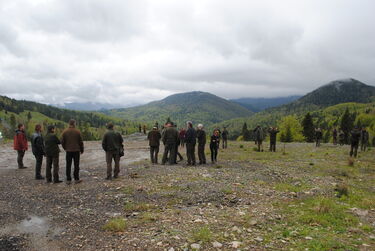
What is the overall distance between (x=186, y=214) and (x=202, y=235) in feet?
5.50

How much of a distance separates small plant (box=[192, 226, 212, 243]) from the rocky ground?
0.09 ft

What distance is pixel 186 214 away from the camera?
785 cm

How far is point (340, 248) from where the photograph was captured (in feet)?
18.2

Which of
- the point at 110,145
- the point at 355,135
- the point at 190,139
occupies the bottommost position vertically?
the point at 110,145

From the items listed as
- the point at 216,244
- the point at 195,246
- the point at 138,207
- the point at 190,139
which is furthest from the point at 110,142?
the point at 216,244

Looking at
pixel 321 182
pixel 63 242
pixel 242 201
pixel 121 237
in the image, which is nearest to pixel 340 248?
pixel 242 201

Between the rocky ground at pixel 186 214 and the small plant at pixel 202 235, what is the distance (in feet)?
0.09

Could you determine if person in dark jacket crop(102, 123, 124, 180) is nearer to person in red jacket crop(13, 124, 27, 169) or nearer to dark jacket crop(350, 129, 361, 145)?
person in red jacket crop(13, 124, 27, 169)

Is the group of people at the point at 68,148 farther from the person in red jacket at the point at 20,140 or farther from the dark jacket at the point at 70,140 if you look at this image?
the person in red jacket at the point at 20,140

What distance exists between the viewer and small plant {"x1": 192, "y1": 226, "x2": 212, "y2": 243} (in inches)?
239

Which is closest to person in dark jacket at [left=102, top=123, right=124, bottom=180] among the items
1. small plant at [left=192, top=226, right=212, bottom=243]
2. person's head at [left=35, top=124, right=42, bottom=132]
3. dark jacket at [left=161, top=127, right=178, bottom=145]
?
person's head at [left=35, top=124, right=42, bottom=132]

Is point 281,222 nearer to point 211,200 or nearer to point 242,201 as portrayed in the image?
point 242,201

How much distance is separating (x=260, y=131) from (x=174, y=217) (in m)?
20.6

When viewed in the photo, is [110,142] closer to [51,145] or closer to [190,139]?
[51,145]
